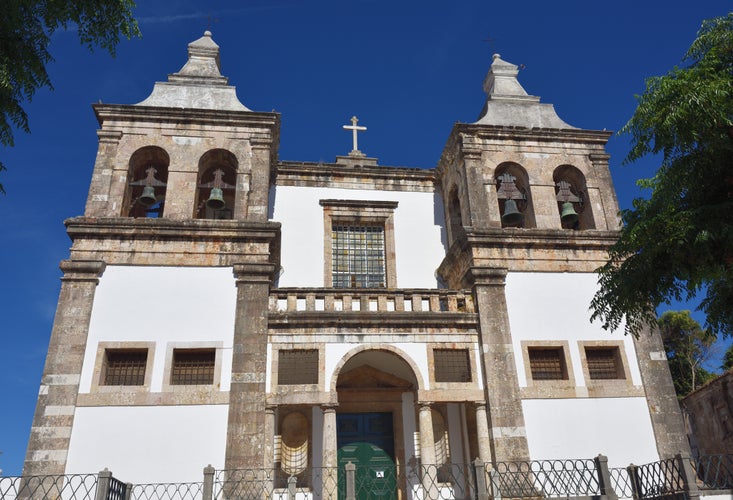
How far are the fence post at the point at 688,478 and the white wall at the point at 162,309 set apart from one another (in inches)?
349

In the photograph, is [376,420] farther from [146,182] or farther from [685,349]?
[685,349]

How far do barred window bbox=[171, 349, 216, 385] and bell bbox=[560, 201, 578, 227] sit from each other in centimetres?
970

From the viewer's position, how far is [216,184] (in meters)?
15.4

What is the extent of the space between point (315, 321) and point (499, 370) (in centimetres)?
436

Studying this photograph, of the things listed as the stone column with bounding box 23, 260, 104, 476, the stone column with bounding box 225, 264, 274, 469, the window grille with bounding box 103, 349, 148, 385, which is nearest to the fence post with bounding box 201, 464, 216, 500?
the stone column with bounding box 225, 264, 274, 469

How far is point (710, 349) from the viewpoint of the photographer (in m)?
33.4

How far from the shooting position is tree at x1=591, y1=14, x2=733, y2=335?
340 inches

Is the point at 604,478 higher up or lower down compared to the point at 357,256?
lower down

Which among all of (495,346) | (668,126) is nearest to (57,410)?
(495,346)

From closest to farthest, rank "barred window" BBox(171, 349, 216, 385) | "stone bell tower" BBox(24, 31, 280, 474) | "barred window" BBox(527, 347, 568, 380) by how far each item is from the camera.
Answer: "stone bell tower" BBox(24, 31, 280, 474) → "barred window" BBox(171, 349, 216, 385) → "barred window" BBox(527, 347, 568, 380)

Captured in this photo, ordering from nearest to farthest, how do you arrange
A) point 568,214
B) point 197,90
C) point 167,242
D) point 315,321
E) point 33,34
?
point 33,34, point 315,321, point 167,242, point 568,214, point 197,90

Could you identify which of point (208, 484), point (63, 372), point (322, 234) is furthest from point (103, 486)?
point (322, 234)

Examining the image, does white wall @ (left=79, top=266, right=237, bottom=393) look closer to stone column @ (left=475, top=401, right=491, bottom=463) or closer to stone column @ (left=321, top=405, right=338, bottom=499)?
stone column @ (left=321, top=405, right=338, bottom=499)

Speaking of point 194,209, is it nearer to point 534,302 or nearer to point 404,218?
point 404,218
